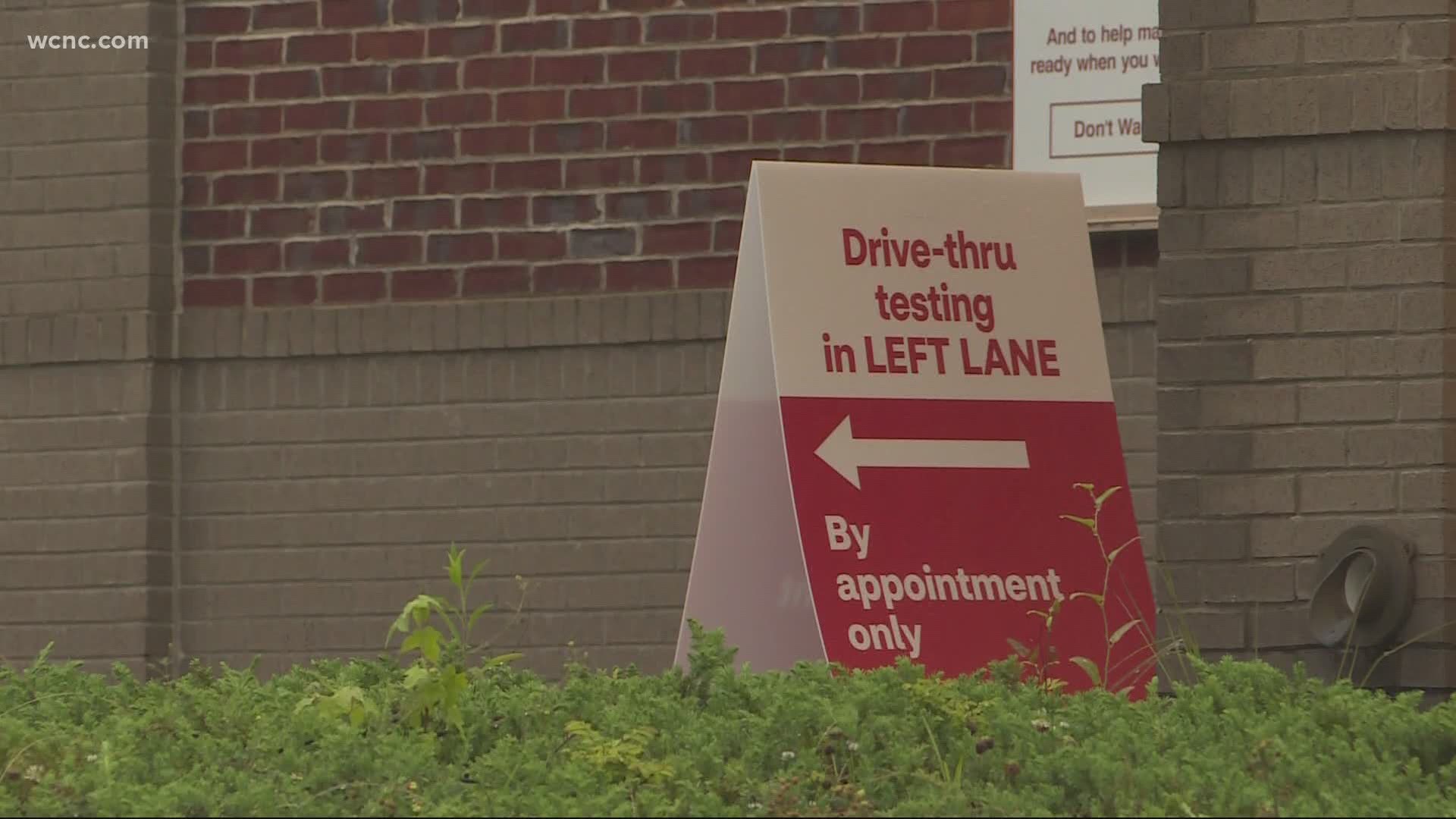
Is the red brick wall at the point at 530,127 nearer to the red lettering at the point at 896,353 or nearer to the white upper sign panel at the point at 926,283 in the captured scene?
the white upper sign panel at the point at 926,283

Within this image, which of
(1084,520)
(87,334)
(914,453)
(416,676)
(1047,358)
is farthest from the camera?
(87,334)

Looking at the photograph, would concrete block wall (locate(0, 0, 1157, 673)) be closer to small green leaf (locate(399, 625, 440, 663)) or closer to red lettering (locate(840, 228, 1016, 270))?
red lettering (locate(840, 228, 1016, 270))

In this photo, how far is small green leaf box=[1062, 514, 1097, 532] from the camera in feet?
18.3

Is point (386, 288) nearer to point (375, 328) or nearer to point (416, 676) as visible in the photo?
point (375, 328)

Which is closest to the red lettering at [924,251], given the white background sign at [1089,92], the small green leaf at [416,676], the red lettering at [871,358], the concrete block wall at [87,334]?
the red lettering at [871,358]

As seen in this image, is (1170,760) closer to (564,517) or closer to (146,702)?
(146,702)

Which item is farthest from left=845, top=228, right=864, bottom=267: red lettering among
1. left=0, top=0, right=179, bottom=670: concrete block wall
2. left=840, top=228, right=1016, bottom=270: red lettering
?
left=0, top=0, right=179, bottom=670: concrete block wall

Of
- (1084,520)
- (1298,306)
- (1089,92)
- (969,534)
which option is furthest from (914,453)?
Result: (1089,92)

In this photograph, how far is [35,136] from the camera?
32.6ft

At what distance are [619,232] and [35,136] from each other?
2428 mm

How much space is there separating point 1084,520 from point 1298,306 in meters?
1.16

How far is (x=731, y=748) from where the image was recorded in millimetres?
4285

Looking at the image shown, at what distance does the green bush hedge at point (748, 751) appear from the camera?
12.5 feet

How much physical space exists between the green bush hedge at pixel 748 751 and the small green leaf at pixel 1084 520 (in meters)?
0.68
